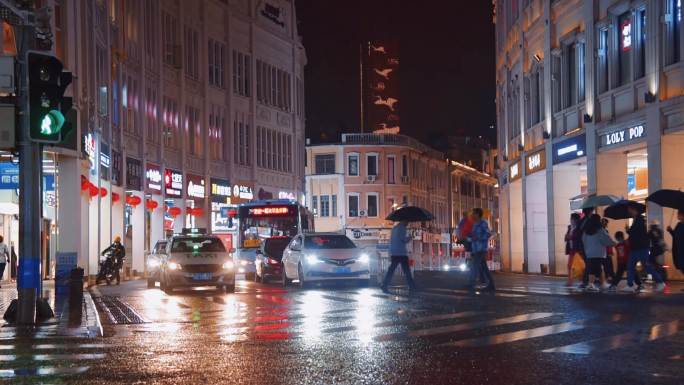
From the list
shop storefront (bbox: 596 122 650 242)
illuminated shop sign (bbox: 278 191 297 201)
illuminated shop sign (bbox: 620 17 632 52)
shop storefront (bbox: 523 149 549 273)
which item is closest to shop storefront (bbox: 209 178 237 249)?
illuminated shop sign (bbox: 278 191 297 201)

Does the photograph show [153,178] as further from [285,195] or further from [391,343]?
[391,343]

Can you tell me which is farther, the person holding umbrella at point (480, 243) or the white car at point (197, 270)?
the white car at point (197, 270)

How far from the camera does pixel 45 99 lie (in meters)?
15.7

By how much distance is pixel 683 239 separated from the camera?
17969 millimetres

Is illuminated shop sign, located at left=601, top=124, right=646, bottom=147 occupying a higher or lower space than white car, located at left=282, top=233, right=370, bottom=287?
higher

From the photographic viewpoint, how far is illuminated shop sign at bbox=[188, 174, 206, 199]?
54531 mm

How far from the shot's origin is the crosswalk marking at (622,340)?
11.3m

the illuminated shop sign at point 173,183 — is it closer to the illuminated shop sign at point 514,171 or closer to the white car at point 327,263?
the illuminated shop sign at point 514,171

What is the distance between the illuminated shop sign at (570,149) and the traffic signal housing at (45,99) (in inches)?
863

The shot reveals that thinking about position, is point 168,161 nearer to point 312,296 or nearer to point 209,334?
point 312,296

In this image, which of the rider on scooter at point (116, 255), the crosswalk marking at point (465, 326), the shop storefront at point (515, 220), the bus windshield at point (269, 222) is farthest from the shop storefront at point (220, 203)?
the crosswalk marking at point (465, 326)

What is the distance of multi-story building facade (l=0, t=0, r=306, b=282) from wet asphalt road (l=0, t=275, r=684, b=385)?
1427cm

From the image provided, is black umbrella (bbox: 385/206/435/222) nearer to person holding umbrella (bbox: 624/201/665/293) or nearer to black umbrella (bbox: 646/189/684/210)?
person holding umbrella (bbox: 624/201/665/293)

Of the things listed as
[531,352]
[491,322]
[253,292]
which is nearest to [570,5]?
[253,292]
